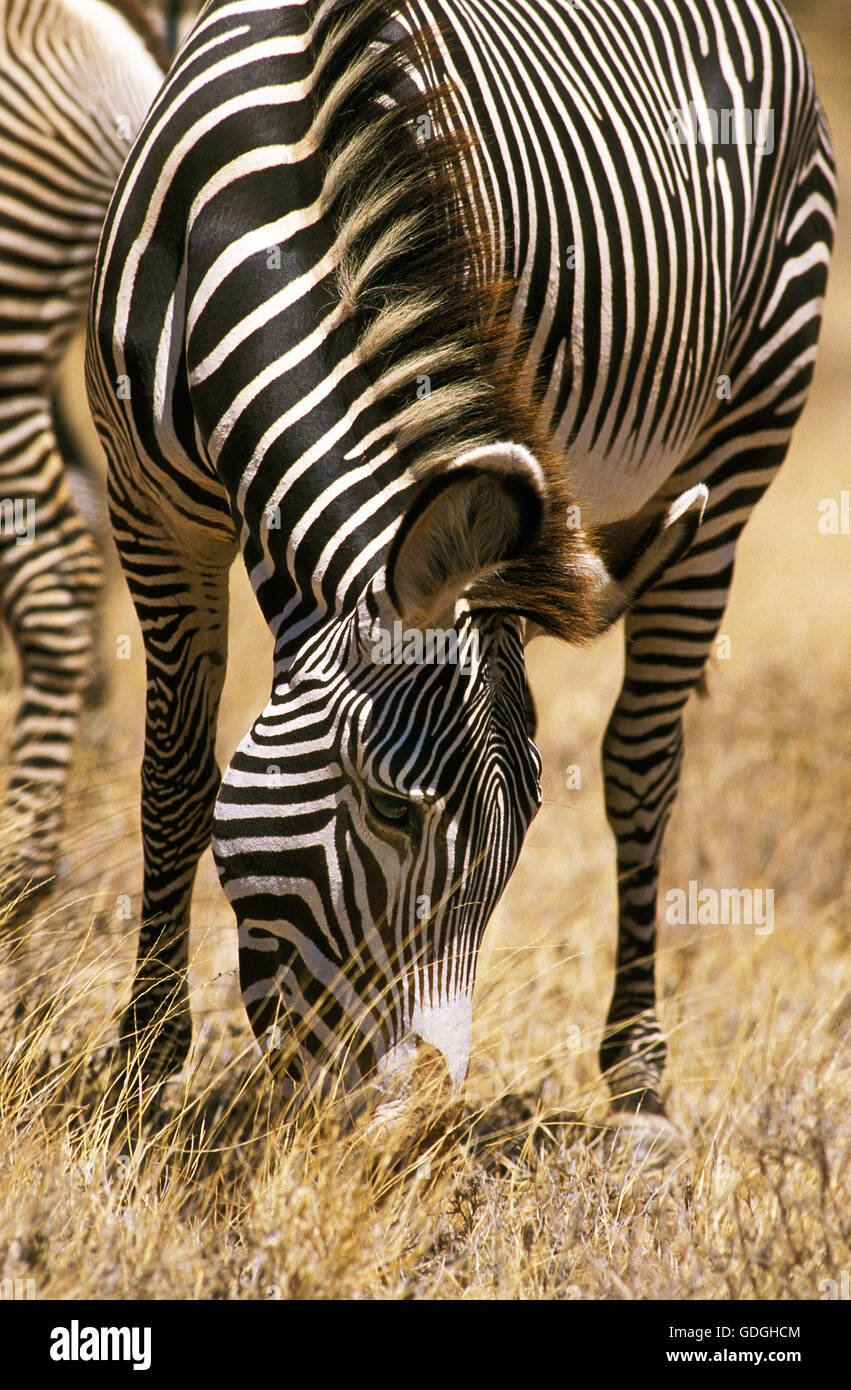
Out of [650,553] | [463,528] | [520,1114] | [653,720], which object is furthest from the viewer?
[653,720]

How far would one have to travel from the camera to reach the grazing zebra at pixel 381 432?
7.75ft

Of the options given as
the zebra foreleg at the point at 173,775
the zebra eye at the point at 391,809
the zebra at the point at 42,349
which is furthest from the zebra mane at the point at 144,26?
the zebra eye at the point at 391,809

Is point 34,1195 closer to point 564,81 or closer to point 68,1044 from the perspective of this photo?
point 68,1044

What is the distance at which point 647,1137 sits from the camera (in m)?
3.87

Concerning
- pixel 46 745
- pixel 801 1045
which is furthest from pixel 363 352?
pixel 46 745

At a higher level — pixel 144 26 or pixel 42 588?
pixel 144 26

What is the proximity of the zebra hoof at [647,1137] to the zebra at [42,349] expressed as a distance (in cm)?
244

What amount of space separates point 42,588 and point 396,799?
10.8 feet

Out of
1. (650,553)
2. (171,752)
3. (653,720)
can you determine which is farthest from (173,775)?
(653,720)

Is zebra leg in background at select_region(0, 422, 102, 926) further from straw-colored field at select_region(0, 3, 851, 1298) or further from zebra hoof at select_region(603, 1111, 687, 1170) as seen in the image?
zebra hoof at select_region(603, 1111, 687, 1170)

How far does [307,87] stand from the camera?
278 centimetres

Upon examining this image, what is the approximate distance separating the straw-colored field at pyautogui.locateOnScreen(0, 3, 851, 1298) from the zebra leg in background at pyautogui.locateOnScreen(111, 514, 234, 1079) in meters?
0.12

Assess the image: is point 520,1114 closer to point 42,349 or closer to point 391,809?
point 391,809

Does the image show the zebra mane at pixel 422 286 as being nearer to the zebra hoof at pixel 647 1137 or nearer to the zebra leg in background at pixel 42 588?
the zebra hoof at pixel 647 1137
